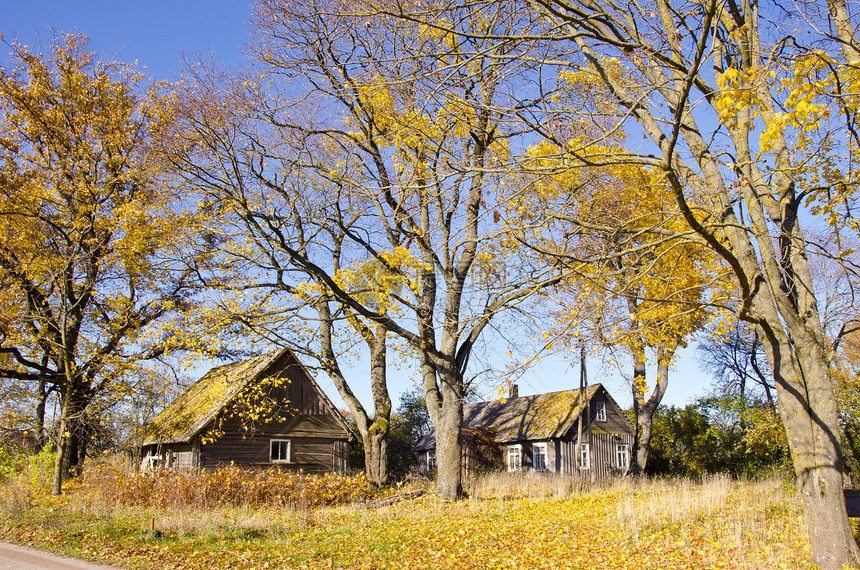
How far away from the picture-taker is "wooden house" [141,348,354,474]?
20625 millimetres

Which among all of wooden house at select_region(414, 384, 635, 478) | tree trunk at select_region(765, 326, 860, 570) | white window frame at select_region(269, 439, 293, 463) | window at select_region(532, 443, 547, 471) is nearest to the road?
tree trunk at select_region(765, 326, 860, 570)

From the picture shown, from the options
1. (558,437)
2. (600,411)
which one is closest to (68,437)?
(558,437)

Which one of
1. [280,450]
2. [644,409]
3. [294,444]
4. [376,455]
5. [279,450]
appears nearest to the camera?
[376,455]

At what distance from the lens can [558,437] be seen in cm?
2914

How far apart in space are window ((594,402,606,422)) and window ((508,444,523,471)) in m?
4.33

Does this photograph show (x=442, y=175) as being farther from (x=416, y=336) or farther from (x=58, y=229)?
(x=58, y=229)

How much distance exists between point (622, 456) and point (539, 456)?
16.1ft

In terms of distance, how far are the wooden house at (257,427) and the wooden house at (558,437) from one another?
1073 cm

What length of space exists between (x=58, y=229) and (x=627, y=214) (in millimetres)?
17847

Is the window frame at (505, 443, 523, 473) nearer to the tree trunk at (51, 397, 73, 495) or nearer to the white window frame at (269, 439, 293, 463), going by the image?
the white window frame at (269, 439, 293, 463)

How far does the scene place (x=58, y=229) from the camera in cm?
1928

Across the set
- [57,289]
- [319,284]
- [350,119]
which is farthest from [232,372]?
[350,119]

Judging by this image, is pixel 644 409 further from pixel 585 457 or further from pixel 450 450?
pixel 450 450

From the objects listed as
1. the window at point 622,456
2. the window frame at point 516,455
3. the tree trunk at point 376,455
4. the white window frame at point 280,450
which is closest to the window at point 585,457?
the window at point 622,456
